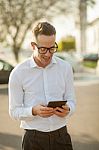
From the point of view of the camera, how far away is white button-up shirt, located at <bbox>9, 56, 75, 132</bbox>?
2656mm

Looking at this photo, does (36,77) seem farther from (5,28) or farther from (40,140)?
(5,28)

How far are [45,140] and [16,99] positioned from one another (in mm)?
368

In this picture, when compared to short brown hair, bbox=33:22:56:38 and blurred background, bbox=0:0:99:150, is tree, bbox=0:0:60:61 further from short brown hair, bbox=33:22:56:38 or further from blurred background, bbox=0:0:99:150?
short brown hair, bbox=33:22:56:38

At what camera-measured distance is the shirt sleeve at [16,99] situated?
263 cm

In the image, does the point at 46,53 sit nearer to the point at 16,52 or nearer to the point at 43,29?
the point at 43,29

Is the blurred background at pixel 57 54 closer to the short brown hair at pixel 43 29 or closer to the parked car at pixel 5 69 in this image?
the parked car at pixel 5 69

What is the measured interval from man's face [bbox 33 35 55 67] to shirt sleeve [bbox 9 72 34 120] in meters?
0.21

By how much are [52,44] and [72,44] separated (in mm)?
55659

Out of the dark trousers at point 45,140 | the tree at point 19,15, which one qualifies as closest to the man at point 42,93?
the dark trousers at point 45,140

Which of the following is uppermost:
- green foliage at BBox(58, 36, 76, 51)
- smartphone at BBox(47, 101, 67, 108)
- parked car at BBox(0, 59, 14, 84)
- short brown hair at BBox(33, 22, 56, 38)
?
short brown hair at BBox(33, 22, 56, 38)

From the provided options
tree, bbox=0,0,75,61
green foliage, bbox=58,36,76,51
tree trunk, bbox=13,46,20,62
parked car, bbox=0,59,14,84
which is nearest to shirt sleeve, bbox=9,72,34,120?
parked car, bbox=0,59,14,84

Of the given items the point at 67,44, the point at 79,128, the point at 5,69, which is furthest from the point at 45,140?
the point at 67,44

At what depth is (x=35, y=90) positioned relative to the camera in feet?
8.78

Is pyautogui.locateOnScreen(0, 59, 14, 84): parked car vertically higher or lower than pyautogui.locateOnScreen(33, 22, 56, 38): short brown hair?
lower
